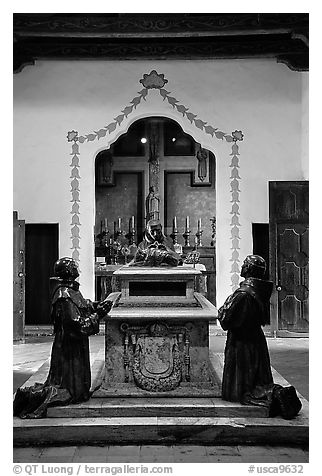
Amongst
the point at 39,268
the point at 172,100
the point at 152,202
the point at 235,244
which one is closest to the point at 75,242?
the point at 39,268

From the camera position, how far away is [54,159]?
9070 mm

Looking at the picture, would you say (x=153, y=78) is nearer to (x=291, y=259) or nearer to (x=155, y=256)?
(x=291, y=259)

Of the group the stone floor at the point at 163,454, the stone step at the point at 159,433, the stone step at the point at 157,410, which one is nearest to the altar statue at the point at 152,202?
the stone step at the point at 157,410

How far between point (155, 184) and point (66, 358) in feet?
20.9

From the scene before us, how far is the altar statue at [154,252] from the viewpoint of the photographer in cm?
600

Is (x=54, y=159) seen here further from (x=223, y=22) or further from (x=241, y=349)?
(x=241, y=349)

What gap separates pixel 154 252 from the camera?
6031mm

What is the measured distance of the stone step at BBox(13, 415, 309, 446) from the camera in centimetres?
420

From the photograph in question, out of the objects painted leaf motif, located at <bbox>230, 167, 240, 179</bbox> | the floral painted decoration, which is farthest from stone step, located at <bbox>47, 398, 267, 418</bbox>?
the floral painted decoration

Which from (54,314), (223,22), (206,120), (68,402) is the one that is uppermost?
(223,22)

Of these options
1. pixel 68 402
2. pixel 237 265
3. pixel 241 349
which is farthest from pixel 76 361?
pixel 237 265

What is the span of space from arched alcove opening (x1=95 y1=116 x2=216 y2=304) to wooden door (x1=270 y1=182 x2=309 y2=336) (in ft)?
6.23
